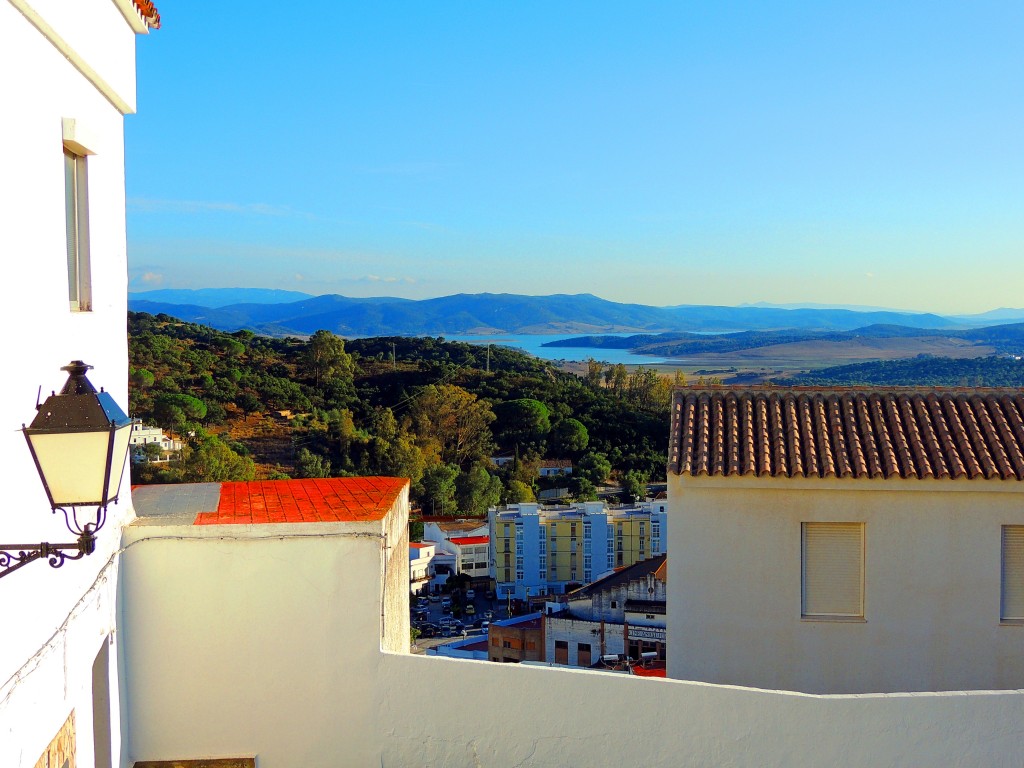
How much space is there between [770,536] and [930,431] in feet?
5.63

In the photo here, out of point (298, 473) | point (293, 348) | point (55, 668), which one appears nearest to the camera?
point (55, 668)

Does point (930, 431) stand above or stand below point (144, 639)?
above

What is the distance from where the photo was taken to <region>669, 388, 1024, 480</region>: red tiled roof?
7.68m

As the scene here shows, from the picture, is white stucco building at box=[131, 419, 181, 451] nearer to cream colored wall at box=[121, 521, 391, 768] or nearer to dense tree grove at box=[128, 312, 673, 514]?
dense tree grove at box=[128, 312, 673, 514]

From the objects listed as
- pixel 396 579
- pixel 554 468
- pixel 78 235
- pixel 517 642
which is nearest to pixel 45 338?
pixel 78 235

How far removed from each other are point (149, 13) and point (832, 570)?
621 centimetres

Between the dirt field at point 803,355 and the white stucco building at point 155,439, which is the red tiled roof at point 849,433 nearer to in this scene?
the white stucco building at point 155,439

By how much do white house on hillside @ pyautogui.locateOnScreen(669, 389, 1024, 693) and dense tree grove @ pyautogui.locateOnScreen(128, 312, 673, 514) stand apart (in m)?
31.9

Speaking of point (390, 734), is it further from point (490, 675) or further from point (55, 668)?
point (55, 668)

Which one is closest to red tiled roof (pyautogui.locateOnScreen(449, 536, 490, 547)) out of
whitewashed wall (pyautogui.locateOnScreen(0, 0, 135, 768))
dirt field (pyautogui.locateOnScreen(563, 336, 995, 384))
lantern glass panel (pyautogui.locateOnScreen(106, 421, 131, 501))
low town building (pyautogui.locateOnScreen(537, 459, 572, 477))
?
low town building (pyautogui.locateOnScreen(537, 459, 572, 477))

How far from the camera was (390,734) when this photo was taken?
17.4ft

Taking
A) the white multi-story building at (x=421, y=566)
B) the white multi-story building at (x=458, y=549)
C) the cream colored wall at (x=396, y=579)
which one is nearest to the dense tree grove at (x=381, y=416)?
the white multi-story building at (x=458, y=549)

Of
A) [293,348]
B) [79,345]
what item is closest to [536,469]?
[293,348]

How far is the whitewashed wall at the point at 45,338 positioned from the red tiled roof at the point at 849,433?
15.4 ft
